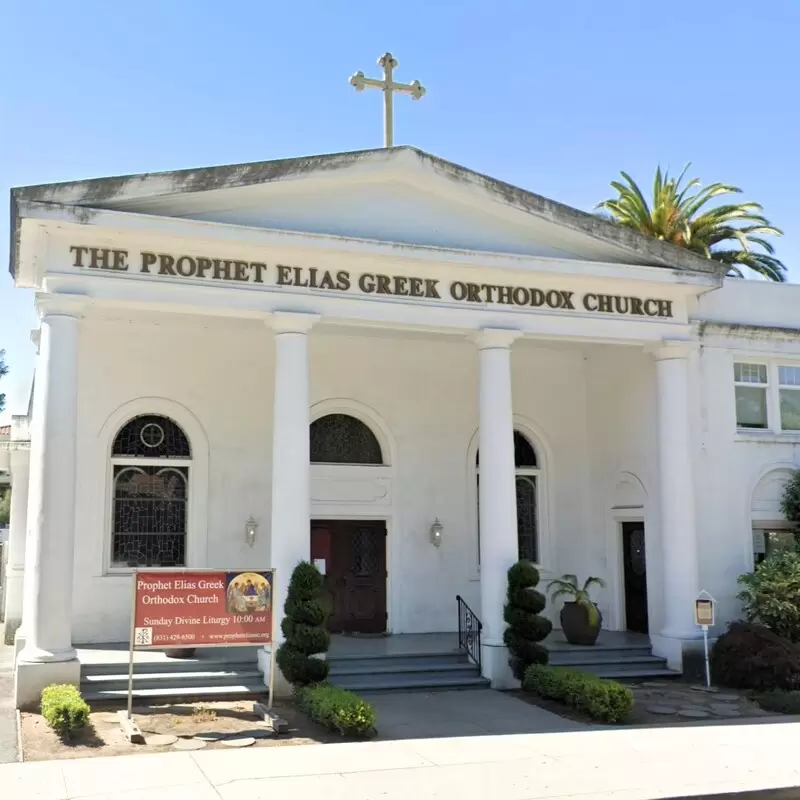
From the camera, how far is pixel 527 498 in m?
18.0

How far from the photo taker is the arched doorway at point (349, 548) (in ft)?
54.0

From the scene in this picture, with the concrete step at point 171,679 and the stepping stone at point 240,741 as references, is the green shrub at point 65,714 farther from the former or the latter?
the concrete step at point 171,679

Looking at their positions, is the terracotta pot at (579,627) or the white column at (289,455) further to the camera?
the terracotta pot at (579,627)

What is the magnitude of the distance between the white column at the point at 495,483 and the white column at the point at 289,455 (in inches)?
108

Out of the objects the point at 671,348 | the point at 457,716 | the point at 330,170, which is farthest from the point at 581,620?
the point at 330,170

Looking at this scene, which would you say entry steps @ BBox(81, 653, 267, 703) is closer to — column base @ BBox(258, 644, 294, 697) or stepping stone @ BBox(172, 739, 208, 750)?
column base @ BBox(258, 644, 294, 697)

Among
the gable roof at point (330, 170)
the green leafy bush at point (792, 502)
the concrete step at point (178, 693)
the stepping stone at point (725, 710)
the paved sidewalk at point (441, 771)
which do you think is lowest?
the stepping stone at point (725, 710)

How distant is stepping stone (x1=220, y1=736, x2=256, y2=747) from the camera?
10.1 metres

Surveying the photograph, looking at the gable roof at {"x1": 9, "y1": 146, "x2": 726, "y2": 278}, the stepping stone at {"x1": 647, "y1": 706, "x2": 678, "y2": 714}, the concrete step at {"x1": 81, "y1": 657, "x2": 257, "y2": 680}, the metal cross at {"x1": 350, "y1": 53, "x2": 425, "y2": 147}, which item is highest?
the metal cross at {"x1": 350, "y1": 53, "x2": 425, "y2": 147}

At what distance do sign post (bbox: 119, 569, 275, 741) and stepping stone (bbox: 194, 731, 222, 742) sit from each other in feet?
2.85

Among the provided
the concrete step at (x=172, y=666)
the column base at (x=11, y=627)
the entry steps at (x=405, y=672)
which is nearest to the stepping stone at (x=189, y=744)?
the concrete step at (x=172, y=666)

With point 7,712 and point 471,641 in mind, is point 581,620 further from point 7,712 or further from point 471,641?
point 7,712

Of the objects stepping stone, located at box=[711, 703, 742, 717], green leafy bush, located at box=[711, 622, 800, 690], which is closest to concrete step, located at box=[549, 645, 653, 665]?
green leafy bush, located at box=[711, 622, 800, 690]

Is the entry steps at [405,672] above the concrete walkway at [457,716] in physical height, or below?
above
